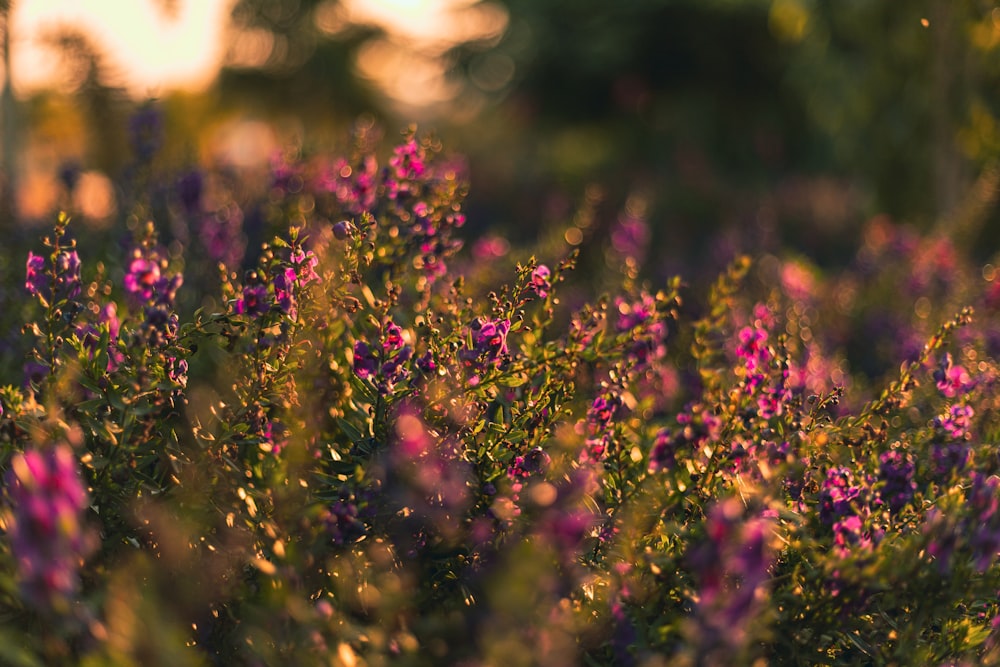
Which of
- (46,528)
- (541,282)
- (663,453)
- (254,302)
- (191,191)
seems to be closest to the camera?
(46,528)

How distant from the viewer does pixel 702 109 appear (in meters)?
20.8

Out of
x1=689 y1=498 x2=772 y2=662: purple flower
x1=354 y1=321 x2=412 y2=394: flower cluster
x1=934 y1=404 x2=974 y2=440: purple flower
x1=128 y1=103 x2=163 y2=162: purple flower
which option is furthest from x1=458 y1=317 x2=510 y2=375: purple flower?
x1=128 y1=103 x2=163 y2=162: purple flower

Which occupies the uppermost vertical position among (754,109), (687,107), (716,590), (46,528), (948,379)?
(754,109)

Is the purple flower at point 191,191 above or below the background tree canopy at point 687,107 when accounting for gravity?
below

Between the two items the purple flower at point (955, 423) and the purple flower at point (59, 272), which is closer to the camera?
the purple flower at point (59, 272)

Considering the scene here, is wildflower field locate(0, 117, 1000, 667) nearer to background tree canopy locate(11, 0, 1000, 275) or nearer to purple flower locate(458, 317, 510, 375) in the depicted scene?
purple flower locate(458, 317, 510, 375)

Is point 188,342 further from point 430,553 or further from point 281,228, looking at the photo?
point 281,228

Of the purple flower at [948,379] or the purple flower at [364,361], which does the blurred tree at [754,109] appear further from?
the purple flower at [364,361]

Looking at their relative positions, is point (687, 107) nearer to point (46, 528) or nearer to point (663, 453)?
point (663, 453)

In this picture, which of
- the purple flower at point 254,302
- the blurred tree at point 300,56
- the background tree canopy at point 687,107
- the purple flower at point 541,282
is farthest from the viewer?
the blurred tree at point 300,56

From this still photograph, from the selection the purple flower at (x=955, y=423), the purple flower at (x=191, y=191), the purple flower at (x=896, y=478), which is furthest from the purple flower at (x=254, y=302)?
the purple flower at (x=191, y=191)

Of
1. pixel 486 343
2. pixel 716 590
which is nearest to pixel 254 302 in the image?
pixel 486 343

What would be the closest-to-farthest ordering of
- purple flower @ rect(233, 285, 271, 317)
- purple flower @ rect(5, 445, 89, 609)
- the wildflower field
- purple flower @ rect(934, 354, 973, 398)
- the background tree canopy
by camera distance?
purple flower @ rect(5, 445, 89, 609)
the wildflower field
purple flower @ rect(233, 285, 271, 317)
purple flower @ rect(934, 354, 973, 398)
the background tree canopy

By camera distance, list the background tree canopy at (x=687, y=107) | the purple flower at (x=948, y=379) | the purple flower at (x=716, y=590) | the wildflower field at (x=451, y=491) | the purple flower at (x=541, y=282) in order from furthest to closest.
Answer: the background tree canopy at (x=687, y=107), the purple flower at (x=948, y=379), the purple flower at (x=541, y=282), the wildflower field at (x=451, y=491), the purple flower at (x=716, y=590)
